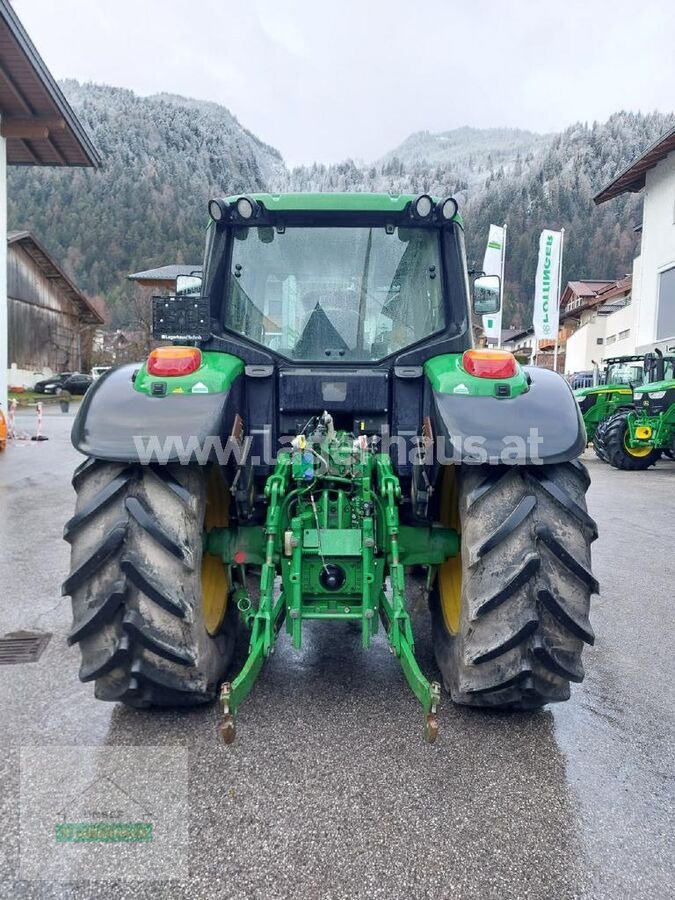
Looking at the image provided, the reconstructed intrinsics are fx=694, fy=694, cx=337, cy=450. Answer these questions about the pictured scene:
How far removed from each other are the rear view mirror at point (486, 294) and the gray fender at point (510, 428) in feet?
3.23

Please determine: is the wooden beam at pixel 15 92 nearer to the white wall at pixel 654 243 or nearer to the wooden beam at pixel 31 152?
the wooden beam at pixel 31 152

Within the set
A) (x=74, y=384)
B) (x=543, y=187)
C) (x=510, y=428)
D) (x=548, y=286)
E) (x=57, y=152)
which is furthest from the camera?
(x=543, y=187)

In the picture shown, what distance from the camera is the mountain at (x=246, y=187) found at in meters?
69.9

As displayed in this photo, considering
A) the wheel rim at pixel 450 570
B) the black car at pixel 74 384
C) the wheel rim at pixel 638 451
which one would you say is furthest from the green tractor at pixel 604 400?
the black car at pixel 74 384

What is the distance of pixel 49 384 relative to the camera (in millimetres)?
34125

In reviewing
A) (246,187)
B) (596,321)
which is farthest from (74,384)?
(246,187)

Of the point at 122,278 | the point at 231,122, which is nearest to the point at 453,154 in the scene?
the point at 231,122

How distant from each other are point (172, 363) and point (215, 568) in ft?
3.41

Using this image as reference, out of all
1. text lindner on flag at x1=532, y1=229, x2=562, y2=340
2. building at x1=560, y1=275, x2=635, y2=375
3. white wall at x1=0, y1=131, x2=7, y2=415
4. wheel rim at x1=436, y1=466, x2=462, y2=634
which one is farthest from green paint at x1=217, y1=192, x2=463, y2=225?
building at x1=560, y1=275, x2=635, y2=375

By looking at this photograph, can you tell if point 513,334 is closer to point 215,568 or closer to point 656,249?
point 656,249

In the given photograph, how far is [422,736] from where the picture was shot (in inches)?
108

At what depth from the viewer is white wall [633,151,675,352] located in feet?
66.3

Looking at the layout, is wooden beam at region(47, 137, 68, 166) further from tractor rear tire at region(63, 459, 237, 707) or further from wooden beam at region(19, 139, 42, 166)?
tractor rear tire at region(63, 459, 237, 707)

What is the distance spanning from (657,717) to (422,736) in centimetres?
108
